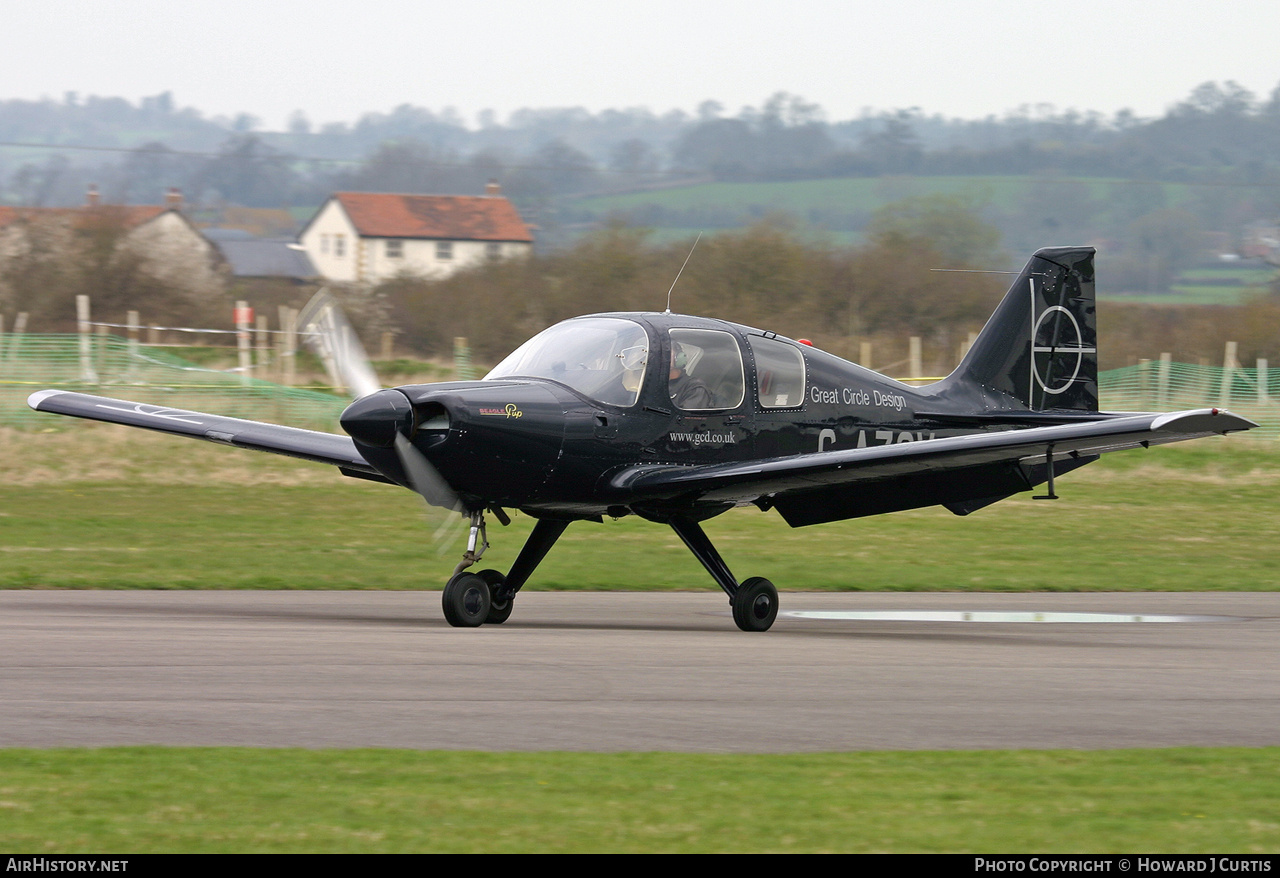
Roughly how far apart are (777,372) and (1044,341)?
413 centimetres

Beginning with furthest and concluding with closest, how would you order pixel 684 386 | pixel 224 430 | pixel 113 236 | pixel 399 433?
pixel 113 236, pixel 224 430, pixel 684 386, pixel 399 433

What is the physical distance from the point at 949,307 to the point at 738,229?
7172 millimetres

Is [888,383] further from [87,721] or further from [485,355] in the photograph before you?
[485,355]

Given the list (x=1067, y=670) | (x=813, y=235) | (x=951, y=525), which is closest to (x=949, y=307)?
(x=813, y=235)

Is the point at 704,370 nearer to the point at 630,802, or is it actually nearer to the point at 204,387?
the point at 630,802

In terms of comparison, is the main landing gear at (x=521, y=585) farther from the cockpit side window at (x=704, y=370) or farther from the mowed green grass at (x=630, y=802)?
the mowed green grass at (x=630, y=802)

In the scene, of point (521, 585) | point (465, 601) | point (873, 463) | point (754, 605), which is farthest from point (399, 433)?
point (873, 463)

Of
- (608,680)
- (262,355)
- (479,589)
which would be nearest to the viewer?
(608,680)

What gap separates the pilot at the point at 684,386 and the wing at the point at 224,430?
9.17 feet

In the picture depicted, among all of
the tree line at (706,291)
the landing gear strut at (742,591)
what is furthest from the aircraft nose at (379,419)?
the tree line at (706,291)

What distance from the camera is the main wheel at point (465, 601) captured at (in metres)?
12.2

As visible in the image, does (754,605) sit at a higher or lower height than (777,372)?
lower

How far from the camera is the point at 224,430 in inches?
572

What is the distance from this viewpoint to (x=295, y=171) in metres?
114
